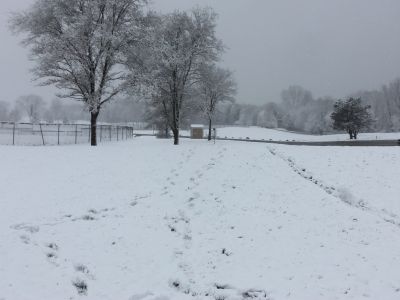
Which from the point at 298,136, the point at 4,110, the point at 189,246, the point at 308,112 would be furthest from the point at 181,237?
the point at 4,110

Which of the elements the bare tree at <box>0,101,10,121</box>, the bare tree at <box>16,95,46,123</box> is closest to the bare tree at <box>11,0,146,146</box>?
the bare tree at <box>16,95,46,123</box>

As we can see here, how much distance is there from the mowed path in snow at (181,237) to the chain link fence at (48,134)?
45.1 ft

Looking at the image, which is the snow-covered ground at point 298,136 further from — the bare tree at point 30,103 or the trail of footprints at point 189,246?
the bare tree at point 30,103

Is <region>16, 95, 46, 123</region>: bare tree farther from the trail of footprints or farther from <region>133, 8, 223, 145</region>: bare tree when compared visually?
the trail of footprints

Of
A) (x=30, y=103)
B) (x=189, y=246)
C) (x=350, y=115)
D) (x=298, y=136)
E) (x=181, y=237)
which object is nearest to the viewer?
(x=189, y=246)

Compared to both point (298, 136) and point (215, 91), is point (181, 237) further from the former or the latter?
point (298, 136)

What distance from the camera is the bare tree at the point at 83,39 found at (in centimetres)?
2630

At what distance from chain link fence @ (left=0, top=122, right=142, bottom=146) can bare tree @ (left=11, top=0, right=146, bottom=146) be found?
4783mm

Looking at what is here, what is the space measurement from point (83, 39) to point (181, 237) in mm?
19536

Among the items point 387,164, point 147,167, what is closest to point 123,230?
point 147,167

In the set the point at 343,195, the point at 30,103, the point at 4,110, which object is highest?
the point at 30,103

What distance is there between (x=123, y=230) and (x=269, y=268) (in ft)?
14.9

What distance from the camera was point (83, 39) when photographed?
85.9 ft

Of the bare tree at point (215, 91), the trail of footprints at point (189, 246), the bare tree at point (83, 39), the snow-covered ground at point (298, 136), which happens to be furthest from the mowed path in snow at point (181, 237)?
the snow-covered ground at point (298, 136)
